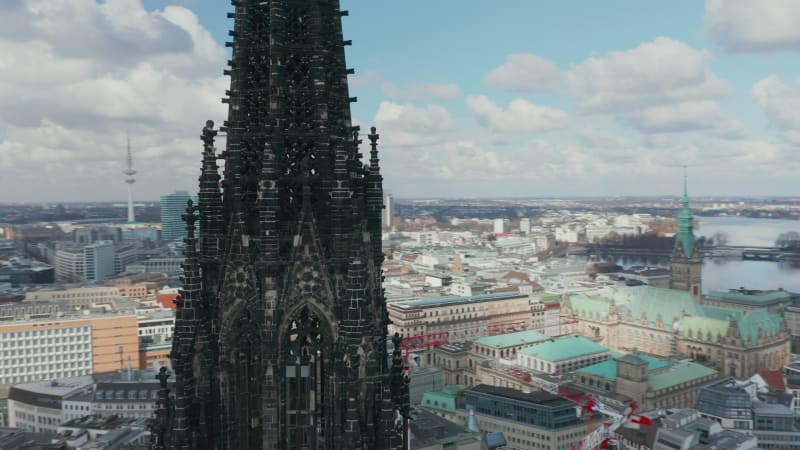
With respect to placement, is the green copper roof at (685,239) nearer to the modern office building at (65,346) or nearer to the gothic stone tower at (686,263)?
the gothic stone tower at (686,263)

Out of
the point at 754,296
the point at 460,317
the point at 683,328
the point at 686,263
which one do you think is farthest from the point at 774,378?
the point at 460,317

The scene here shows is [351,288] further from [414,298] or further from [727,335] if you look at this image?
[414,298]

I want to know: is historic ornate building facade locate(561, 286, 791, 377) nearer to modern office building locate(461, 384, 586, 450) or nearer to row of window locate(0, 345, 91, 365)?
modern office building locate(461, 384, 586, 450)

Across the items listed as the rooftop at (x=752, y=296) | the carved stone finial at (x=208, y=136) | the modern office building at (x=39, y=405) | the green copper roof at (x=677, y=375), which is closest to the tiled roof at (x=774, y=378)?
the green copper roof at (x=677, y=375)

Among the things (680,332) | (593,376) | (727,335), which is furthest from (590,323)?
(593,376)

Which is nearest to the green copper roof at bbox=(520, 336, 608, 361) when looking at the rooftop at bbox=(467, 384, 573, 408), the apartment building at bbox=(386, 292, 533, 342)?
the apartment building at bbox=(386, 292, 533, 342)
